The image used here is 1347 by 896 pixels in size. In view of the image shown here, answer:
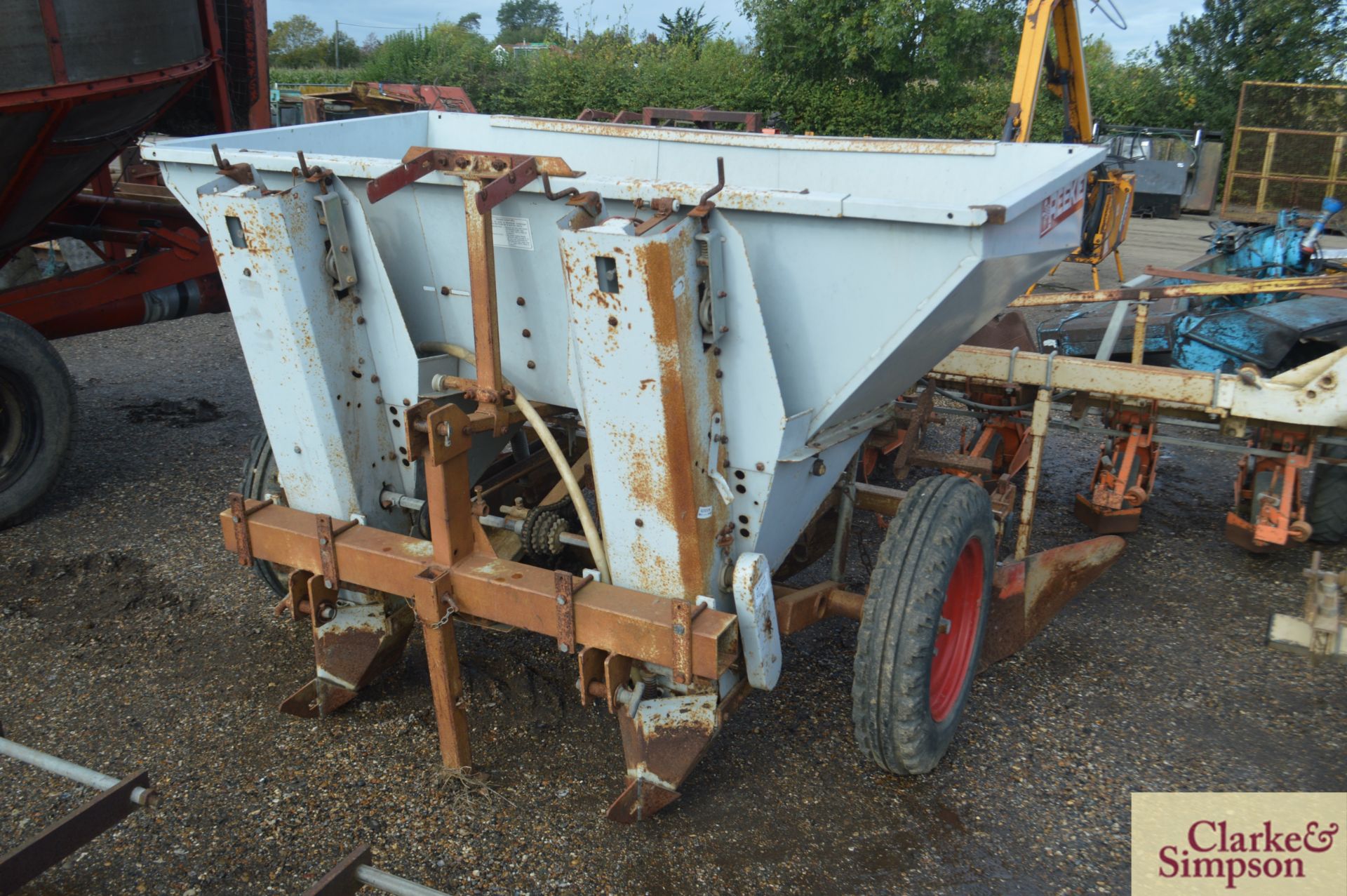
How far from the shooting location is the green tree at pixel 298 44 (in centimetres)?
4844

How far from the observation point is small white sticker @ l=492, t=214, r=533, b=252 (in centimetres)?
272

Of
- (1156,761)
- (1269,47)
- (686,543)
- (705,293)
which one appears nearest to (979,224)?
(705,293)

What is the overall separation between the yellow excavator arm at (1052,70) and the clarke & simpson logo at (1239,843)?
353 centimetres

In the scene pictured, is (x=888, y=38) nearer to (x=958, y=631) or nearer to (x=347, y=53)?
(x=958, y=631)

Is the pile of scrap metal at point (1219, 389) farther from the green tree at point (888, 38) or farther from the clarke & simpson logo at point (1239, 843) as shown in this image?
the green tree at point (888, 38)

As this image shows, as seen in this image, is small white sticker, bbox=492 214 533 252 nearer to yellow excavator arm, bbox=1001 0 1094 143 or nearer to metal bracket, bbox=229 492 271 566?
metal bracket, bbox=229 492 271 566

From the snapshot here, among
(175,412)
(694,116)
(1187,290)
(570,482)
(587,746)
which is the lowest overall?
(587,746)

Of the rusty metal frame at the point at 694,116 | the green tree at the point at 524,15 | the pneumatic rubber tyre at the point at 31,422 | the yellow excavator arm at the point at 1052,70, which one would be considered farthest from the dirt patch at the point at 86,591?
the green tree at the point at 524,15

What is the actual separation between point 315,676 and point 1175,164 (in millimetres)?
15589

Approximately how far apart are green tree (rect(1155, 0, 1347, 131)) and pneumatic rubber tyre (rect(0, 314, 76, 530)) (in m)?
19.2

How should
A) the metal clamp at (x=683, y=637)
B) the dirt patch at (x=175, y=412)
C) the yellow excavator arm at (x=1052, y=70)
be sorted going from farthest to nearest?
1. the dirt patch at (x=175, y=412)
2. the yellow excavator arm at (x=1052, y=70)
3. the metal clamp at (x=683, y=637)

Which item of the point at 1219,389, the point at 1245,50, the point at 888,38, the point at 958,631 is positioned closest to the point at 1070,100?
the point at 1219,389

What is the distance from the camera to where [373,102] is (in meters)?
11.8

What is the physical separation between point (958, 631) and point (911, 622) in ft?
2.03
